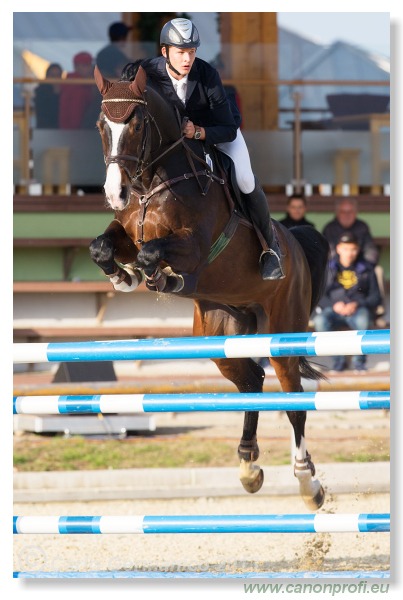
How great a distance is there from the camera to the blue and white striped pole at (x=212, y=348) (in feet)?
11.3

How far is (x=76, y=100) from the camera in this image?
8398 millimetres

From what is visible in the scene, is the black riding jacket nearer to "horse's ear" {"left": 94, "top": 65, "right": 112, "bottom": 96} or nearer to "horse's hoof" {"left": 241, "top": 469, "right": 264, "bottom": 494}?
"horse's ear" {"left": 94, "top": 65, "right": 112, "bottom": 96}

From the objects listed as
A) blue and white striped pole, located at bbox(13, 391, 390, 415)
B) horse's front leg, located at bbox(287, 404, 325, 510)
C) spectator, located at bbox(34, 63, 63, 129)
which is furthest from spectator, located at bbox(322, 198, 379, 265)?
blue and white striped pole, located at bbox(13, 391, 390, 415)

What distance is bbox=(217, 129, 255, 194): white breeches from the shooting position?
14.6 ft

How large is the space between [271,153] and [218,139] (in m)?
4.26

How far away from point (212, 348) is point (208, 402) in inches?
7.9

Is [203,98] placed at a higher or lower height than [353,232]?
higher

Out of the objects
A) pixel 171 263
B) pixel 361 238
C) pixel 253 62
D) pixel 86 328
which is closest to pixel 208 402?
pixel 171 263

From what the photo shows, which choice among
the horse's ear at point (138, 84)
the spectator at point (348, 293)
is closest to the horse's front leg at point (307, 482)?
the horse's ear at point (138, 84)

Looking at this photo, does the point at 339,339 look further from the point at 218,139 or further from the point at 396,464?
the point at 218,139

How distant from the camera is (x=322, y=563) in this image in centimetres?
474

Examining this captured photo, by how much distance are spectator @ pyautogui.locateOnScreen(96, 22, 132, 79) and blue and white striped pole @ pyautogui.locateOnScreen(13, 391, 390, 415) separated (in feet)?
15.5

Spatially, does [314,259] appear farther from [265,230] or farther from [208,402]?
[208,402]

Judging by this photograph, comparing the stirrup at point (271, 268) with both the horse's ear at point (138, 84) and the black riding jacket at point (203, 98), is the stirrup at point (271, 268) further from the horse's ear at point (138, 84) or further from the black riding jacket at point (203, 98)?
the horse's ear at point (138, 84)
